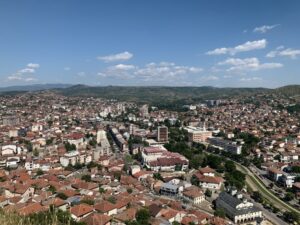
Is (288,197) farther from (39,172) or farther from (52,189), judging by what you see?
(39,172)

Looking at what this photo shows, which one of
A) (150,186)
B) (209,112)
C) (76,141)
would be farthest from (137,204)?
(209,112)

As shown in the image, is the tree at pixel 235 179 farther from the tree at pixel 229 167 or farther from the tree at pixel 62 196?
the tree at pixel 62 196

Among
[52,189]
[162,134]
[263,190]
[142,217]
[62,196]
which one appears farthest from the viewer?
[162,134]

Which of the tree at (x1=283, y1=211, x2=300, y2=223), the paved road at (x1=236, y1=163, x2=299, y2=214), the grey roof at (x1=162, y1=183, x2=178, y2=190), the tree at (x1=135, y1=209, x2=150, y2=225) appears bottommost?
the paved road at (x1=236, y1=163, x2=299, y2=214)

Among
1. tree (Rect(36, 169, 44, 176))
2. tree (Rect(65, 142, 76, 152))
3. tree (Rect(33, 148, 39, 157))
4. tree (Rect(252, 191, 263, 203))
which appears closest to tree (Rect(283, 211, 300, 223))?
tree (Rect(252, 191, 263, 203))

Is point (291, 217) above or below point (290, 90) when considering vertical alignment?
below

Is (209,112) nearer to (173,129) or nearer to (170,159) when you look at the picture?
(173,129)

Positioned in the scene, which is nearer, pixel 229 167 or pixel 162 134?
pixel 229 167

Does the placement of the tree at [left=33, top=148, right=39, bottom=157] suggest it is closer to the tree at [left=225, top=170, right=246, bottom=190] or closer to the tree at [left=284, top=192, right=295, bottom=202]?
the tree at [left=225, top=170, right=246, bottom=190]

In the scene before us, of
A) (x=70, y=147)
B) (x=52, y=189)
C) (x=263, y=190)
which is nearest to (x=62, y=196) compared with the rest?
(x=52, y=189)

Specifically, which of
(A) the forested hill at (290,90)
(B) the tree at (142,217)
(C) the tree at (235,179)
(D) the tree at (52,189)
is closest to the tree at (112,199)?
(B) the tree at (142,217)

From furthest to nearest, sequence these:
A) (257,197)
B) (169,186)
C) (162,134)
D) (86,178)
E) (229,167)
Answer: (162,134) → (229,167) → (86,178) → (169,186) → (257,197)
